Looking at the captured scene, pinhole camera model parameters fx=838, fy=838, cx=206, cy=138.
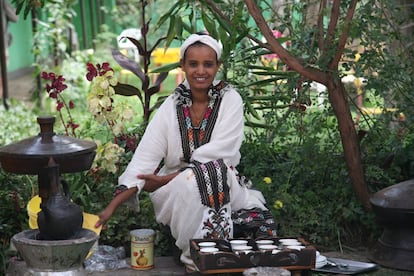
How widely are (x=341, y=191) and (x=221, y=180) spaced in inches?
58.4

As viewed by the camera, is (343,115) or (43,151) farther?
(343,115)

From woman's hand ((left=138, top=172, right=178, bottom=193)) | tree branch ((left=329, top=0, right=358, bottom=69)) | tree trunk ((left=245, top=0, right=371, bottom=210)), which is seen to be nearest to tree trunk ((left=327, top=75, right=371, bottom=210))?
tree trunk ((left=245, top=0, right=371, bottom=210))

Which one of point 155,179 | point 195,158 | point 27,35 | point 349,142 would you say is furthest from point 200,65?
point 27,35

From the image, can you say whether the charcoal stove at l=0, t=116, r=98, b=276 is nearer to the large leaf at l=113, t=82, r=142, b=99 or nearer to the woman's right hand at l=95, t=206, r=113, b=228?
the woman's right hand at l=95, t=206, r=113, b=228

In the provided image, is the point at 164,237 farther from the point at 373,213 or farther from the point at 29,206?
the point at 373,213

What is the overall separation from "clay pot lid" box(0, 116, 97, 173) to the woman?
0.36 metres

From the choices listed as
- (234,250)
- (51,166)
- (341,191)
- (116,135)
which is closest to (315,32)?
(341,191)

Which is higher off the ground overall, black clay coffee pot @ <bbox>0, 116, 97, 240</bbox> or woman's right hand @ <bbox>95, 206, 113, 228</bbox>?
black clay coffee pot @ <bbox>0, 116, 97, 240</bbox>

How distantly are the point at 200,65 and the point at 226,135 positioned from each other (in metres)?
0.41

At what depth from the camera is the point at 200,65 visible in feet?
15.2

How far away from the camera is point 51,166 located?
3799 millimetres

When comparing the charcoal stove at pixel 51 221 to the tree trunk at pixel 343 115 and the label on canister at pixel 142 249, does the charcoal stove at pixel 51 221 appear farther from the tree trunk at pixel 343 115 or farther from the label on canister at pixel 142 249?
the tree trunk at pixel 343 115

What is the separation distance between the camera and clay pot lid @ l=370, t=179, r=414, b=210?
492 centimetres

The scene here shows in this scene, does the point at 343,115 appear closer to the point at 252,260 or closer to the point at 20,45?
the point at 252,260
